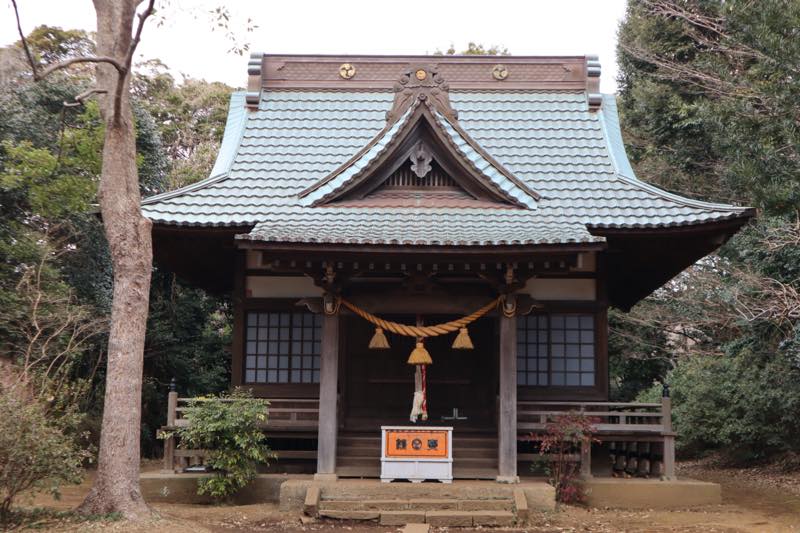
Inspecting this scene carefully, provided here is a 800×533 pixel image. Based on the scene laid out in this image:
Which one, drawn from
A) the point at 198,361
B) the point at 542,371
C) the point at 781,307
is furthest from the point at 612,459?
the point at 198,361

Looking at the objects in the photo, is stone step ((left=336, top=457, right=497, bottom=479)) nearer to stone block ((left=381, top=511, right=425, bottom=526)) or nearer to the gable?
stone block ((left=381, top=511, right=425, bottom=526))

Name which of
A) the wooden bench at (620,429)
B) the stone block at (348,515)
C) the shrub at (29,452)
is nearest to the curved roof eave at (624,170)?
the wooden bench at (620,429)

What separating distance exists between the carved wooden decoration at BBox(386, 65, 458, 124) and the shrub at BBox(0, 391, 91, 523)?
7.23 metres

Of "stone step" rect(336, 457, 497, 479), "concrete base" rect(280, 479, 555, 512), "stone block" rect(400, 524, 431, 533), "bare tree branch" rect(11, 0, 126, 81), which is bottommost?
"stone block" rect(400, 524, 431, 533)

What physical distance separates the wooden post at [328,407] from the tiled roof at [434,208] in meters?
1.51

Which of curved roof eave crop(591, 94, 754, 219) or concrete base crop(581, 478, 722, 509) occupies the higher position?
curved roof eave crop(591, 94, 754, 219)

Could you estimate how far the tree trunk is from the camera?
9336 mm

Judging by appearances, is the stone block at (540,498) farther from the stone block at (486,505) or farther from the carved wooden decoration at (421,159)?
the carved wooden decoration at (421,159)

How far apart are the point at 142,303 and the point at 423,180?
5476mm

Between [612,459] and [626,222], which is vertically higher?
[626,222]

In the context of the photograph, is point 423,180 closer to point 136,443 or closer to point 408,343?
point 408,343

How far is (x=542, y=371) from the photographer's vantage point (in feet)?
44.3

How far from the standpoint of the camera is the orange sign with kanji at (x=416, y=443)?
1152 centimetres

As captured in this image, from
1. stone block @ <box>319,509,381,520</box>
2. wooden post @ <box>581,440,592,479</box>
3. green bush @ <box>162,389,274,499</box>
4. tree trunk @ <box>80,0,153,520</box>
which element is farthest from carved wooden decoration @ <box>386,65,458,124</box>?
stone block @ <box>319,509,381,520</box>
